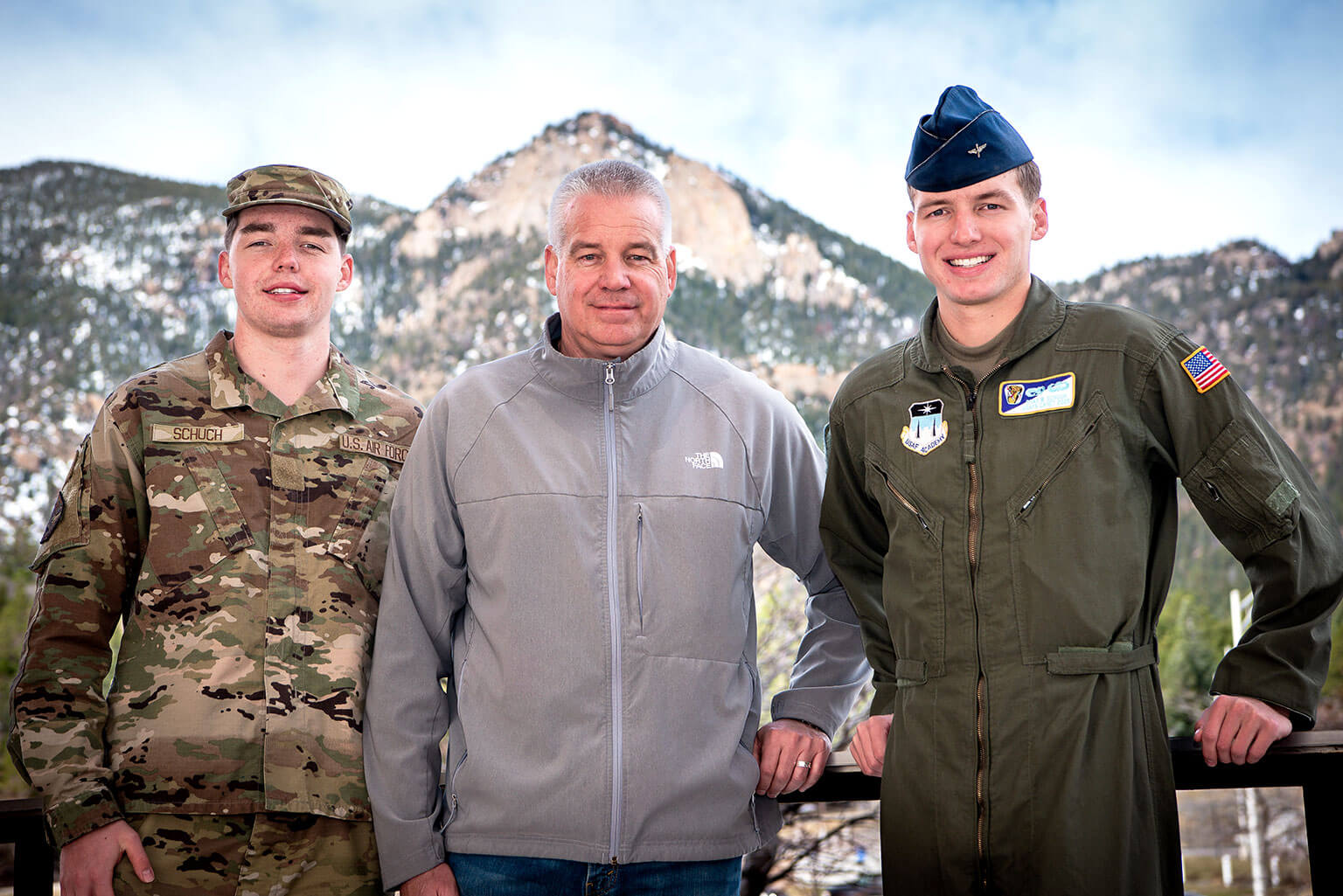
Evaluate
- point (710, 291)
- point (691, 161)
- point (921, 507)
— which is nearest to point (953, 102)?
point (921, 507)

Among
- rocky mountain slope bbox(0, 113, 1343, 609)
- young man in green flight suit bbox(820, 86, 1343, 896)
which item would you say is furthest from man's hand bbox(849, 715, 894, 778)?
rocky mountain slope bbox(0, 113, 1343, 609)

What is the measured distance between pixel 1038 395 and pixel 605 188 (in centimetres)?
87

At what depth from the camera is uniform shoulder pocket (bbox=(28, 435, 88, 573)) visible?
1.93 meters

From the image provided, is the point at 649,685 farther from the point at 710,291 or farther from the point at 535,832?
the point at 710,291

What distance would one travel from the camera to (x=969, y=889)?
1.64 metres

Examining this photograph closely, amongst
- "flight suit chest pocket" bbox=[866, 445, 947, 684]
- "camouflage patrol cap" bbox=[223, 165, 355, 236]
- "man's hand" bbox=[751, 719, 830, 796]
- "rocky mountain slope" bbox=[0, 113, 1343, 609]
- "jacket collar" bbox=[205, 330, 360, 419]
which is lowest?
"man's hand" bbox=[751, 719, 830, 796]

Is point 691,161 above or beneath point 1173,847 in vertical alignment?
above

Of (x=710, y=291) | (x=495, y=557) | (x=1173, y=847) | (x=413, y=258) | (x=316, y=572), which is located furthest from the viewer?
(x=413, y=258)

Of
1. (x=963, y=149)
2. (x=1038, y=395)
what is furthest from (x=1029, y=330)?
(x=963, y=149)

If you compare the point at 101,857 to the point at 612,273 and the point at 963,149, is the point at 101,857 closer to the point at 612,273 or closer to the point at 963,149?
the point at 612,273

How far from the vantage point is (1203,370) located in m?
1.65

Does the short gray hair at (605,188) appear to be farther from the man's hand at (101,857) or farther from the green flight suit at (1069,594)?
the man's hand at (101,857)

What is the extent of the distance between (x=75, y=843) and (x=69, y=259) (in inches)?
3116

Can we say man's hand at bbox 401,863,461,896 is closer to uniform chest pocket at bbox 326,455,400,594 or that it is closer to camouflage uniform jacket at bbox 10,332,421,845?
camouflage uniform jacket at bbox 10,332,421,845
